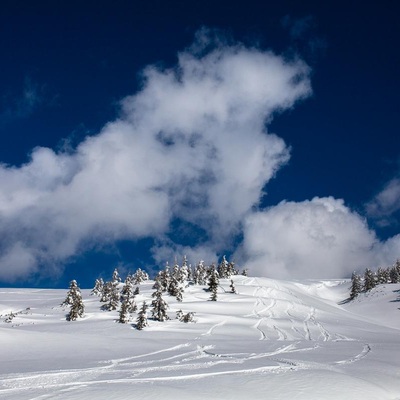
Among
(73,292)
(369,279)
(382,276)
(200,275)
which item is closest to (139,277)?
(200,275)

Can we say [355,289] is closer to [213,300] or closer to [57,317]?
[213,300]

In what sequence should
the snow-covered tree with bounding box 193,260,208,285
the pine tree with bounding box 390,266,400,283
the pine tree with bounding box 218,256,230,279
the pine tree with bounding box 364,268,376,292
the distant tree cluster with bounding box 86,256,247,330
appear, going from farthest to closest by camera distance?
the pine tree with bounding box 390,266,400,283, the pine tree with bounding box 364,268,376,292, the pine tree with bounding box 218,256,230,279, the snow-covered tree with bounding box 193,260,208,285, the distant tree cluster with bounding box 86,256,247,330

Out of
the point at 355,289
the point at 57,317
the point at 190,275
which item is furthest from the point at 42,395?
the point at 355,289

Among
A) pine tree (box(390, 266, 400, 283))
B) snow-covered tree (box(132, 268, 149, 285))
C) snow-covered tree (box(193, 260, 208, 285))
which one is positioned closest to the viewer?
snow-covered tree (box(193, 260, 208, 285))

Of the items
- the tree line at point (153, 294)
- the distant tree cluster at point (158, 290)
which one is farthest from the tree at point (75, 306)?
the distant tree cluster at point (158, 290)

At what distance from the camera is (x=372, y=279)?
11081 cm

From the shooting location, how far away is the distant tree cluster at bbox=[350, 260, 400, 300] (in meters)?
110

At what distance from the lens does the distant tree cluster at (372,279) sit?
110 metres

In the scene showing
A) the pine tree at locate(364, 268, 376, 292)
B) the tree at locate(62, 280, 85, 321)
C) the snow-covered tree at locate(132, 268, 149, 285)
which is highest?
the snow-covered tree at locate(132, 268, 149, 285)

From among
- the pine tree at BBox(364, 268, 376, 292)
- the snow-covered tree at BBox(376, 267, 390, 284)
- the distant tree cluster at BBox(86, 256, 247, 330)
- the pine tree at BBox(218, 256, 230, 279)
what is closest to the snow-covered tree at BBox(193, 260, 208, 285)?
the distant tree cluster at BBox(86, 256, 247, 330)

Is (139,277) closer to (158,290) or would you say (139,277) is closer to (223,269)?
(223,269)

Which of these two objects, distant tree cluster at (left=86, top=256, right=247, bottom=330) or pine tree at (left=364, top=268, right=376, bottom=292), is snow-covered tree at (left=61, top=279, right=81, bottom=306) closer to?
distant tree cluster at (left=86, top=256, right=247, bottom=330)

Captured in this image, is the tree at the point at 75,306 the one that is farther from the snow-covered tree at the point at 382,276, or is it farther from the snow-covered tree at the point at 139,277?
the snow-covered tree at the point at 382,276

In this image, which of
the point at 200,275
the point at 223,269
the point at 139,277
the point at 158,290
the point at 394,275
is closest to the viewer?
the point at 158,290
